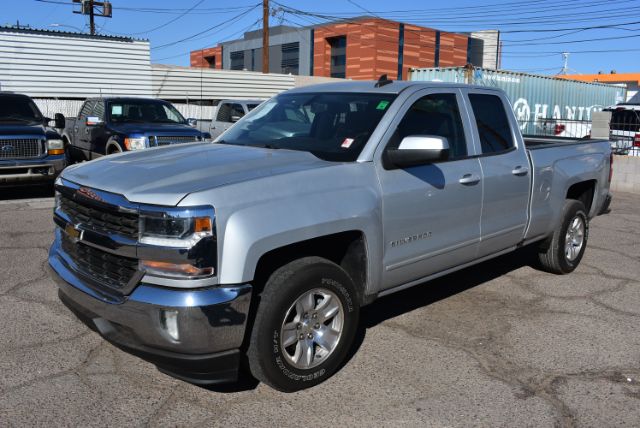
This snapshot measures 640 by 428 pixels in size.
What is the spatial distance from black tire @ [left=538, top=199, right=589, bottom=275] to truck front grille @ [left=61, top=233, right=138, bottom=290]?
14.3 feet

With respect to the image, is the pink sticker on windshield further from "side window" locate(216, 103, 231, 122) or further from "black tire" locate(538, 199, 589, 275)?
"side window" locate(216, 103, 231, 122)

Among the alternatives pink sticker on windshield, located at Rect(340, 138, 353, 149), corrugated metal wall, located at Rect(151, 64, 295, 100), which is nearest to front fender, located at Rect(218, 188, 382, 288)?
pink sticker on windshield, located at Rect(340, 138, 353, 149)

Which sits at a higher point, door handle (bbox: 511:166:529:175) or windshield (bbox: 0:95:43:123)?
windshield (bbox: 0:95:43:123)

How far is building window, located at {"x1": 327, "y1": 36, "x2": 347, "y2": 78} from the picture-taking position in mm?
91375

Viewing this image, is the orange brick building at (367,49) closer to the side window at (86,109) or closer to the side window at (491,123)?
the side window at (86,109)

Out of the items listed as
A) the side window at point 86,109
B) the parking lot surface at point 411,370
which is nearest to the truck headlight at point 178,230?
the parking lot surface at point 411,370

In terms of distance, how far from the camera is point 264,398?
3502mm

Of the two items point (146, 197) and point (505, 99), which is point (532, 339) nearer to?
point (505, 99)

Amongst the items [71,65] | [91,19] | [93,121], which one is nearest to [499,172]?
[93,121]

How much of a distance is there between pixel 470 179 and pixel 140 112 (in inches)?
356

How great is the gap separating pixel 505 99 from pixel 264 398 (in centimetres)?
353

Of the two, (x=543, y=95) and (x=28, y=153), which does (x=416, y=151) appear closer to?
(x=28, y=153)

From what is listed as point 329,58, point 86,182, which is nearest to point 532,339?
point 86,182

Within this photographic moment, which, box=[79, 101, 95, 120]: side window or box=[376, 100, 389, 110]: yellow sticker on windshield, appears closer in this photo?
box=[376, 100, 389, 110]: yellow sticker on windshield
